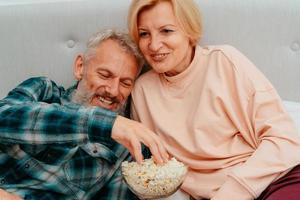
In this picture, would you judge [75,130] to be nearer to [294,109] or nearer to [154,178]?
[154,178]

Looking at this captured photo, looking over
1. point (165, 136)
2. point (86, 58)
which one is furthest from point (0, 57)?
point (165, 136)

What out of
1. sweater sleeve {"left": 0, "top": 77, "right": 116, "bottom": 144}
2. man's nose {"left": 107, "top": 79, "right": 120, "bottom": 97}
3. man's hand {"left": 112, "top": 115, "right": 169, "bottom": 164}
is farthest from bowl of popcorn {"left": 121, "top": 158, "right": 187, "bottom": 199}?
man's nose {"left": 107, "top": 79, "right": 120, "bottom": 97}

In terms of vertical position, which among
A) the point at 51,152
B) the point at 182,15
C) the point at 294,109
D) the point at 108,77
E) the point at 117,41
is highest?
the point at 182,15

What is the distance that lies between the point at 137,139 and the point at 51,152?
393mm

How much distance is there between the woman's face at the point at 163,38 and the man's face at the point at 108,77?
0.32 ft

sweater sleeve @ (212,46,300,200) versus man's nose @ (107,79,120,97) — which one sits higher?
man's nose @ (107,79,120,97)

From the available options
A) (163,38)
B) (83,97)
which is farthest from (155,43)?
(83,97)

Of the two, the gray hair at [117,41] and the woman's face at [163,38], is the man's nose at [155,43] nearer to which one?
the woman's face at [163,38]

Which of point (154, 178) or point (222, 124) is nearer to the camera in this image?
point (154, 178)

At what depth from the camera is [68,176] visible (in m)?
1.45

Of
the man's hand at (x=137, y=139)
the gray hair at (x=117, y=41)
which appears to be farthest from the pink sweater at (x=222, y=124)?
the man's hand at (x=137, y=139)

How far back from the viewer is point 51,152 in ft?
4.72

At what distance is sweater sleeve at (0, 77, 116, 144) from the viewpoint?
47.8 inches

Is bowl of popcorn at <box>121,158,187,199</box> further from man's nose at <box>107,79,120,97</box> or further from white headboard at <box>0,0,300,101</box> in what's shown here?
white headboard at <box>0,0,300,101</box>
